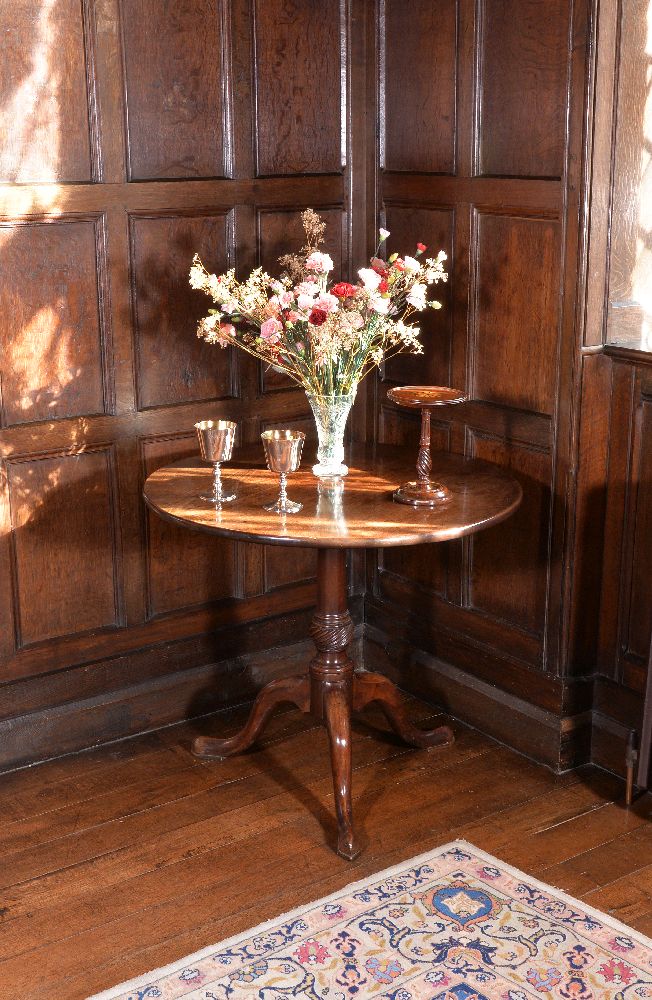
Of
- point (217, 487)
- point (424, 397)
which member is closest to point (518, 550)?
point (424, 397)

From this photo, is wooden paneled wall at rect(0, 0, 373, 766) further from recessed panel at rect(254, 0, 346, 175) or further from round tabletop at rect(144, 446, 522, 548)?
round tabletop at rect(144, 446, 522, 548)

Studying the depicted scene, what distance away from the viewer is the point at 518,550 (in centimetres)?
330

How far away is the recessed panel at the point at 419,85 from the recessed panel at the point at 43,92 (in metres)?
0.91

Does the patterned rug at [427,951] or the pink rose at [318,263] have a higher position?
the pink rose at [318,263]

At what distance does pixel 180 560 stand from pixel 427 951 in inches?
55.6

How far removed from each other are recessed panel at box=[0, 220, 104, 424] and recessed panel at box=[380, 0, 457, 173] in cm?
96

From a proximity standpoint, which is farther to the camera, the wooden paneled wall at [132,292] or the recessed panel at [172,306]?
the recessed panel at [172,306]

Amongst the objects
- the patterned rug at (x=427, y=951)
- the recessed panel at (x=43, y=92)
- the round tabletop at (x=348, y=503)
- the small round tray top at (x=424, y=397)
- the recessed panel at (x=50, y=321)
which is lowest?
the patterned rug at (x=427, y=951)

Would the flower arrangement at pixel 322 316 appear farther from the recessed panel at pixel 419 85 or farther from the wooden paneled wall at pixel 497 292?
the recessed panel at pixel 419 85

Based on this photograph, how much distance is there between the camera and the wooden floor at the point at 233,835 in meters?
2.59

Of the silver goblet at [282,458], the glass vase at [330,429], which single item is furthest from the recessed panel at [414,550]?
the silver goblet at [282,458]

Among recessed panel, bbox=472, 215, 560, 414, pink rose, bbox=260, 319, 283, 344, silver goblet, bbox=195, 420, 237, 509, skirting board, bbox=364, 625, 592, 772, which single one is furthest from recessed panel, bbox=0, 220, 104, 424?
skirting board, bbox=364, 625, 592, 772

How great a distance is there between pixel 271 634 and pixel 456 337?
1.09 metres

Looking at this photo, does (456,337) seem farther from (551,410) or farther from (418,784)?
(418,784)
